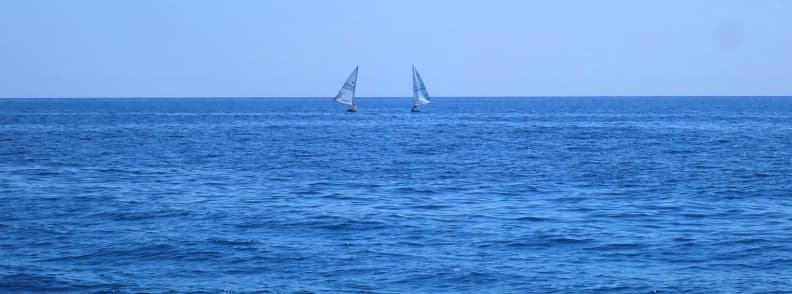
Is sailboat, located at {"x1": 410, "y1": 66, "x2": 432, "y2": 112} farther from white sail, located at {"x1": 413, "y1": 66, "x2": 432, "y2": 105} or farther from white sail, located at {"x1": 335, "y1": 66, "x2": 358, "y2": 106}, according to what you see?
white sail, located at {"x1": 335, "y1": 66, "x2": 358, "y2": 106}

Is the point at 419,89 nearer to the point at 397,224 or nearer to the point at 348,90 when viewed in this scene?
the point at 348,90

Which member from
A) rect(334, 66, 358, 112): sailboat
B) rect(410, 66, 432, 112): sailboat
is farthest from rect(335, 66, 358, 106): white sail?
rect(410, 66, 432, 112): sailboat

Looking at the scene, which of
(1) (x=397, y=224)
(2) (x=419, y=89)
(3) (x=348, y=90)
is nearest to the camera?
(1) (x=397, y=224)

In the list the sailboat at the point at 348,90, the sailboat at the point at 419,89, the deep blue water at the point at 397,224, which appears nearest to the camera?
the deep blue water at the point at 397,224

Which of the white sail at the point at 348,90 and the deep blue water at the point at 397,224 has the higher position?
the white sail at the point at 348,90

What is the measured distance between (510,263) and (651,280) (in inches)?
143

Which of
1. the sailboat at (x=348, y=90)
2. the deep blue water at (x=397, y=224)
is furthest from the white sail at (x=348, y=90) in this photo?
the deep blue water at (x=397, y=224)

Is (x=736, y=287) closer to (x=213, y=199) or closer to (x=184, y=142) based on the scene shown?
(x=213, y=199)

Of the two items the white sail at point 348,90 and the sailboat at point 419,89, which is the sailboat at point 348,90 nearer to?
the white sail at point 348,90

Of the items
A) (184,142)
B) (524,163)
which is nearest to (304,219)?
(524,163)

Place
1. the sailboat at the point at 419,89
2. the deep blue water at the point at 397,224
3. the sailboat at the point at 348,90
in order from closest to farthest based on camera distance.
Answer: the deep blue water at the point at 397,224
the sailboat at the point at 348,90
the sailboat at the point at 419,89

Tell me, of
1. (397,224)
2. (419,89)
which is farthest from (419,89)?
(397,224)

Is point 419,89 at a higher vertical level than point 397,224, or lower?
higher

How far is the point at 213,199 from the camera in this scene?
115 ft
